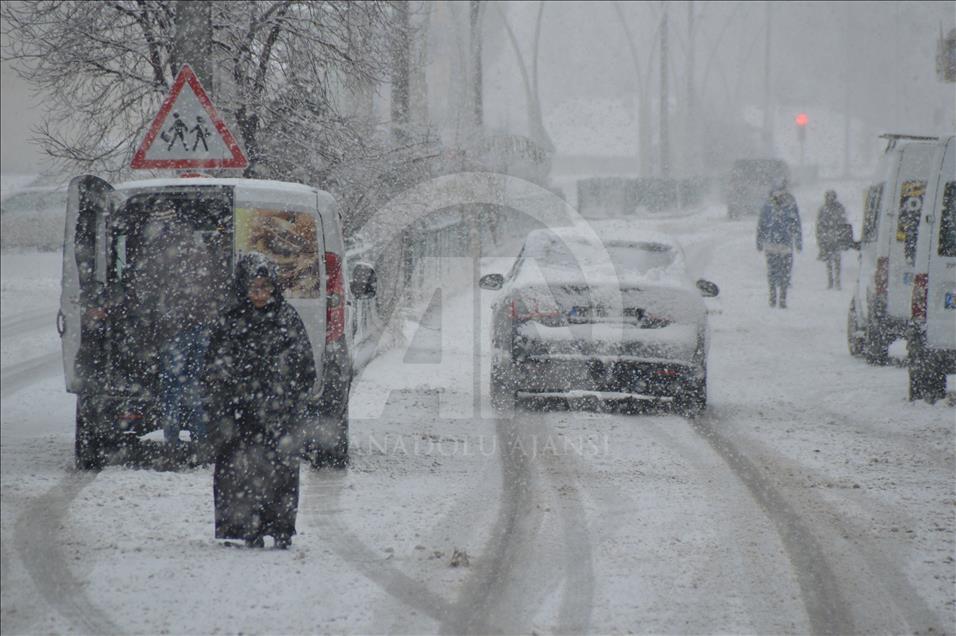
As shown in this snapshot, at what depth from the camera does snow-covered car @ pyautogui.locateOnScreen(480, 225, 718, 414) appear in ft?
34.7

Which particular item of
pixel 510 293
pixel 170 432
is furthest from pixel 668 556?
pixel 510 293

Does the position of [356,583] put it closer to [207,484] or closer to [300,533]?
[300,533]

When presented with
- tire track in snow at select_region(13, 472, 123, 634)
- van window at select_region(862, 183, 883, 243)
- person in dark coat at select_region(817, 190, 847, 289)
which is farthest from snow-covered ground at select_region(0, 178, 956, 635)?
person in dark coat at select_region(817, 190, 847, 289)

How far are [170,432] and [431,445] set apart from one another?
2.24 meters

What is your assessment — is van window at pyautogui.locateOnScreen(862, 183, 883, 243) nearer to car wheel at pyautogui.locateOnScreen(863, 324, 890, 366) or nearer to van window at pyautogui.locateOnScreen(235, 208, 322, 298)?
car wheel at pyautogui.locateOnScreen(863, 324, 890, 366)

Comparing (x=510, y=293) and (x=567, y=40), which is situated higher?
(x=567, y=40)

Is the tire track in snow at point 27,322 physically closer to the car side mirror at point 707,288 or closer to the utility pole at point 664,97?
the car side mirror at point 707,288

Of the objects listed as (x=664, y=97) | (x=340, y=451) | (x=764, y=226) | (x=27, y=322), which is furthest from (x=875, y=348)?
(x=664, y=97)

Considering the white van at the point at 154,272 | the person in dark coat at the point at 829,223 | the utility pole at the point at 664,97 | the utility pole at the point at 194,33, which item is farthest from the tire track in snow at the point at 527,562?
the utility pole at the point at 664,97

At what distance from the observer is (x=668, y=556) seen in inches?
250

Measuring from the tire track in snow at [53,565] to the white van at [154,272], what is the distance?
953 millimetres

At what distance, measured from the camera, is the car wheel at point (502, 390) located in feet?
36.0

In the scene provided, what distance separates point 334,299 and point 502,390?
3.53 m

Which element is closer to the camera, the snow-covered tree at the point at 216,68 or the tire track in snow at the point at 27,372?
the snow-covered tree at the point at 216,68
